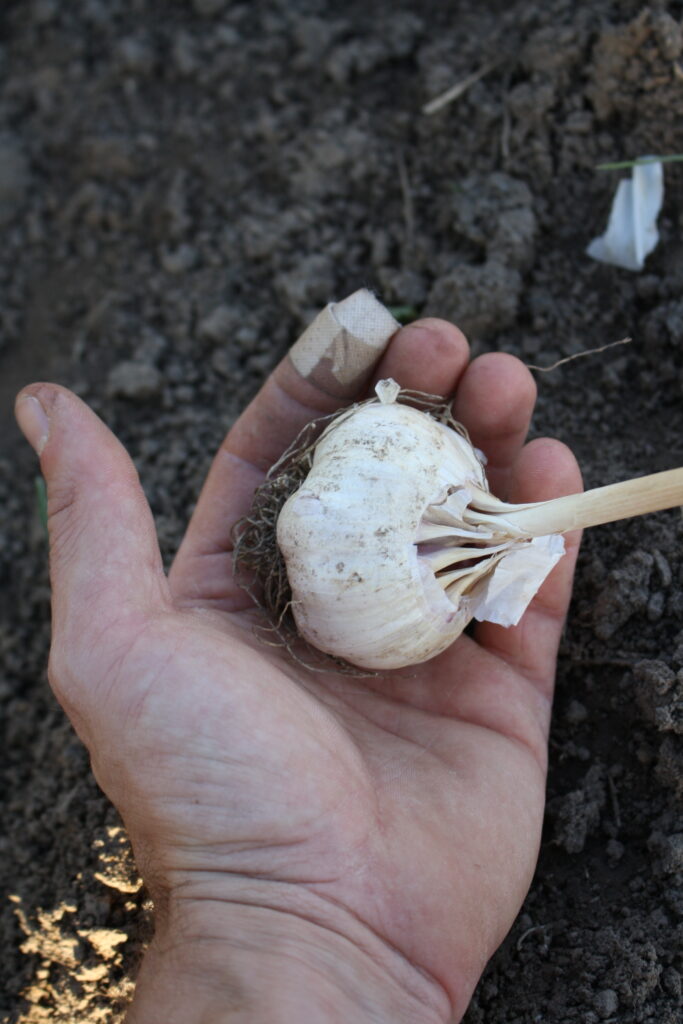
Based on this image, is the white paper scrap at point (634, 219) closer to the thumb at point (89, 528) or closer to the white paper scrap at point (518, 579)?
the white paper scrap at point (518, 579)

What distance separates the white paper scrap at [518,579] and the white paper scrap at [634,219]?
1032 millimetres

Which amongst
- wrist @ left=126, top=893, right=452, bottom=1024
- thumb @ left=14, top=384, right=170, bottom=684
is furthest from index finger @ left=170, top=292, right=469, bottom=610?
wrist @ left=126, top=893, right=452, bottom=1024

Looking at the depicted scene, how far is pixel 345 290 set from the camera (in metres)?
2.81

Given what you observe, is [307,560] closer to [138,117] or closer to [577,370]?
[577,370]

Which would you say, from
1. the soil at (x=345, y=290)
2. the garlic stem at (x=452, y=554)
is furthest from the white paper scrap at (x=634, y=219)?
the garlic stem at (x=452, y=554)

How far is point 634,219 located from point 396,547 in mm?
1312

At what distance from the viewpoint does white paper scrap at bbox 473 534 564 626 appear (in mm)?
1920

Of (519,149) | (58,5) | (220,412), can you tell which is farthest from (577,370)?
(58,5)

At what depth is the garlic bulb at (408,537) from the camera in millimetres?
1823

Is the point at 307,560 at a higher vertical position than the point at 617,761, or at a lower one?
higher

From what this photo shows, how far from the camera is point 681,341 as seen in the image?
7.75 feet

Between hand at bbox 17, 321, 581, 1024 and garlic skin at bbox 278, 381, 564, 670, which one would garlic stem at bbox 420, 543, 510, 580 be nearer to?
garlic skin at bbox 278, 381, 564, 670

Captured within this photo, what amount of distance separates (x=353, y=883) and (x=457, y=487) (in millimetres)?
781

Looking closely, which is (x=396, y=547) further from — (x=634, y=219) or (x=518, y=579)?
(x=634, y=219)
